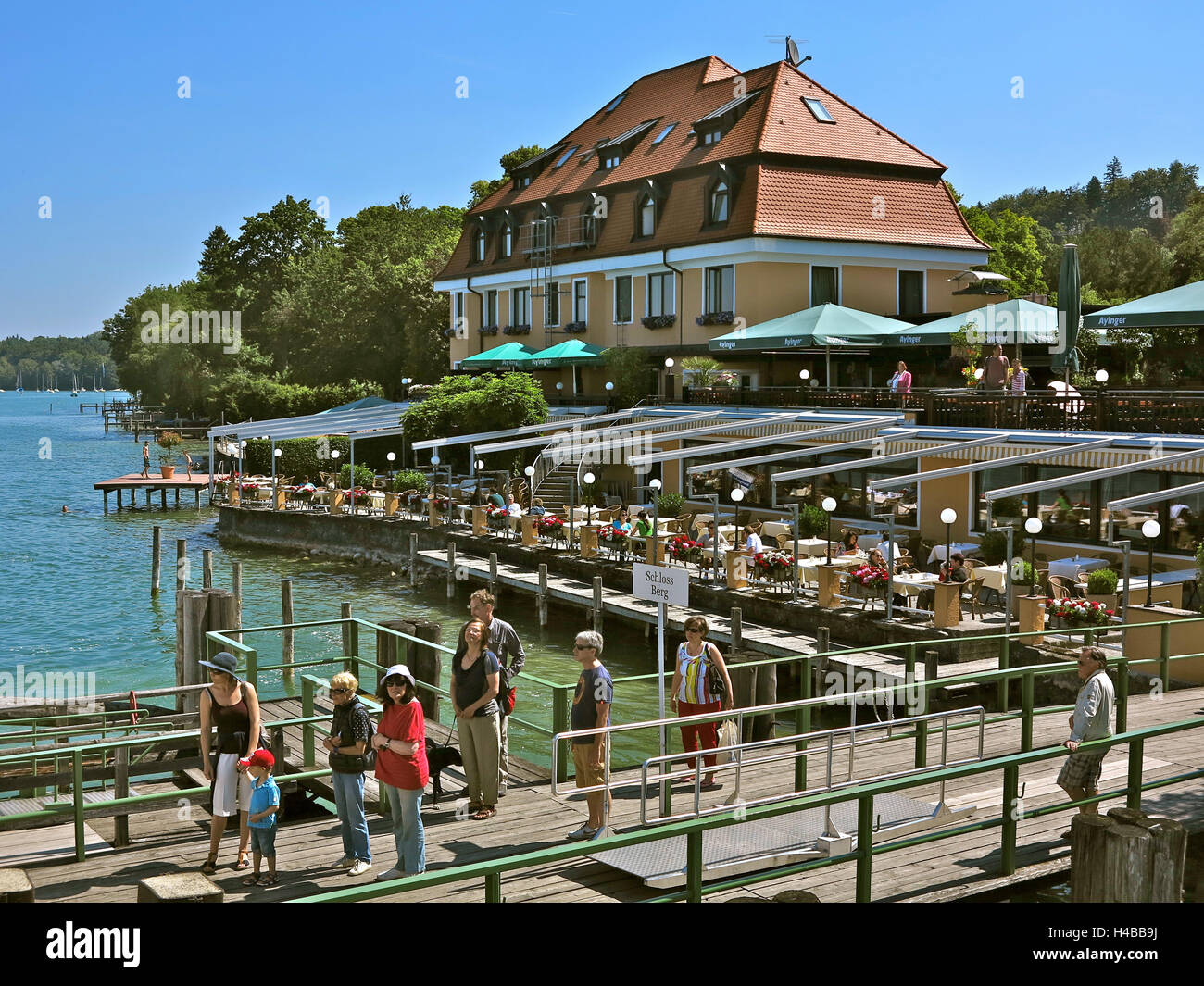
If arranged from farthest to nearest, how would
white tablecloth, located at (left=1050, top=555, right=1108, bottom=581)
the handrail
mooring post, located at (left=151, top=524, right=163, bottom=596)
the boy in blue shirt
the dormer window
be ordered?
the dormer window, mooring post, located at (left=151, top=524, right=163, bottom=596), white tablecloth, located at (left=1050, top=555, right=1108, bottom=581), the boy in blue shirt, the handrail

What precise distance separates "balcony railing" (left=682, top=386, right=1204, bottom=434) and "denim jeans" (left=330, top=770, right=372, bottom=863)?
17.5m

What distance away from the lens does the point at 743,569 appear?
2423 cm

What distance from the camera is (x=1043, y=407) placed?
24.3m

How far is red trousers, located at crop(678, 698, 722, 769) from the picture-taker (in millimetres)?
11273

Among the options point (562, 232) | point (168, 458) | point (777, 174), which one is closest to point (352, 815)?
point (777, 174)

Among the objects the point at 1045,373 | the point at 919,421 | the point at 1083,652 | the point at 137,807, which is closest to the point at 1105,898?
the point at 1083,652

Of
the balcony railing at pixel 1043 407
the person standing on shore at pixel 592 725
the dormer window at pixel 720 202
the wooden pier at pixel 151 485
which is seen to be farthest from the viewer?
the wooden pier at pixel 151 485

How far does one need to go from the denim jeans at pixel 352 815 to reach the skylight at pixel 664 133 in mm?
40847

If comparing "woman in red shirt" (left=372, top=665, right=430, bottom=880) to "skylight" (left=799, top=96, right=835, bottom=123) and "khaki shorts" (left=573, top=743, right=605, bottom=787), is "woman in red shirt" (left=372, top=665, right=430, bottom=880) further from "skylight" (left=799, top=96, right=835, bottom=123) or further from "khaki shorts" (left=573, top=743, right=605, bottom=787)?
"skylight" (left=799, top=96, right=835, bottom=123)

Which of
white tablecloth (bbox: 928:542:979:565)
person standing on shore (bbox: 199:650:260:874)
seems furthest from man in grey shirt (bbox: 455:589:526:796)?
white tablecloth (bbox: 928:542:979:565)

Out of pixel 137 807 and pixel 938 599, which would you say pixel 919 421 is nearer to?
pixel 938 599

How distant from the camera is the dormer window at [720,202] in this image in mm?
40594

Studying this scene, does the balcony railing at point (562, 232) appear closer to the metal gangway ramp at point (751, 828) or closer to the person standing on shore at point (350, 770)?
the metal gangway ramp at point (751, 828)

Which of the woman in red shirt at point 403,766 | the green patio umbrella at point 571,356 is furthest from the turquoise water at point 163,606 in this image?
the woman in red shirt at point 403,766
